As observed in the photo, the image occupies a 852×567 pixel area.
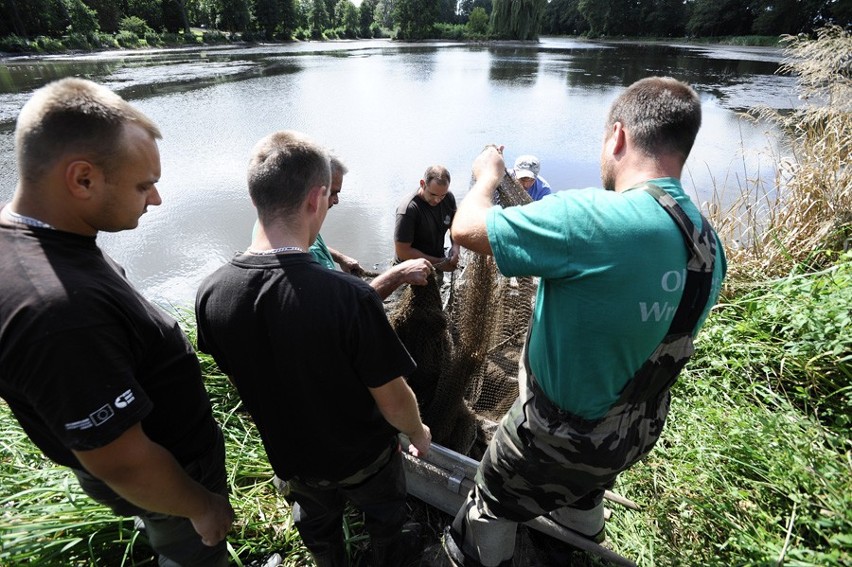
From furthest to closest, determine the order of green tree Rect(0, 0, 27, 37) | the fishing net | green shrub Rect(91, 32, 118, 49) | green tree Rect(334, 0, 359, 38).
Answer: green tree Rect(334, 0, 359, 38) → green shrub Rect(91, 32, 118, 49) → green tree Rect(0, 0, 27, 37) → the fishing net

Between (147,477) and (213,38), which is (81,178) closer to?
(147,477)

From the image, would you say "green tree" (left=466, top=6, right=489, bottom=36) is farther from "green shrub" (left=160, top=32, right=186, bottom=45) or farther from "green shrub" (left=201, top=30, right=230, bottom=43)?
"green shrub" (left=160, top=32, right=186, bottom=45)

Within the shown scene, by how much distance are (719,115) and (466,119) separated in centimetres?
734

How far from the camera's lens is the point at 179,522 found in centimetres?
168

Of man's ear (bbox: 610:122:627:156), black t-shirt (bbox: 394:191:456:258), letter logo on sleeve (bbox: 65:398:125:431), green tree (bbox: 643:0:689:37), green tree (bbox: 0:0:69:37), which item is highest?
green tree (bbox: 643:0:689:37)

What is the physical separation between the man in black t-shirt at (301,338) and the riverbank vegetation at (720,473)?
101cm

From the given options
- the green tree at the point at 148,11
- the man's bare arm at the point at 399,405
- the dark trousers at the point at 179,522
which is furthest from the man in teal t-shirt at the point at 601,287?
the green tree at the point at 148,11

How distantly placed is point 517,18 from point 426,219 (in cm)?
5961

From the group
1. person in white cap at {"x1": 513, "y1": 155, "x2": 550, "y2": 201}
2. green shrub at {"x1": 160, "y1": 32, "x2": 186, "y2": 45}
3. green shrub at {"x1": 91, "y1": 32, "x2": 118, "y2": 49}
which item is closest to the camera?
person in white cap at {"x1": 513, "y1": 155, "x2": 550, "y2": 201}

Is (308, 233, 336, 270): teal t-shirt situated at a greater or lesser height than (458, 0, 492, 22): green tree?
lesser

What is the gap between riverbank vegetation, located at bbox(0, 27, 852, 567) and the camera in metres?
1.82

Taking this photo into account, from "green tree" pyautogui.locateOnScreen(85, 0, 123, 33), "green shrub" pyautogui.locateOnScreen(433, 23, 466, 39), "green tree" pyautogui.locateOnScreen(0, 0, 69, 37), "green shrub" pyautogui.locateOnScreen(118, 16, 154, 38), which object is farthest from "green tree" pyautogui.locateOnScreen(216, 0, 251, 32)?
"green shrub" pyautogui.locateOnScreen(433, 23, 466, 39)

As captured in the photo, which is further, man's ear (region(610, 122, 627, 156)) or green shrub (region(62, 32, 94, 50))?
green shrub (region(62, 32, 94, 50))

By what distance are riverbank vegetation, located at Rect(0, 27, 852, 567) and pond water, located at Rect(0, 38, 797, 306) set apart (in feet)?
6.55
